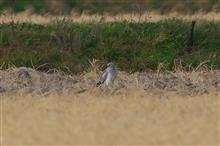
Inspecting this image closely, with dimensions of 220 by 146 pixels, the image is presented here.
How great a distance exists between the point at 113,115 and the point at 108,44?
11.0m

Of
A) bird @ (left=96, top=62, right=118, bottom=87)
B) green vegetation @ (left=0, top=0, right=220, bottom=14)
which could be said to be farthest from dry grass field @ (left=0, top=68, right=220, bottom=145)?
green vegetation @ (left=0, top=0, right=220, bottom=14)

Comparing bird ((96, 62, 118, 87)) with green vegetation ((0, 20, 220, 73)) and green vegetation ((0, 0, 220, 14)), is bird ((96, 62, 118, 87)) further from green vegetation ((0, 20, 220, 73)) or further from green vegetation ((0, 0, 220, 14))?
green vegetation ((0, 0, 220, 14))

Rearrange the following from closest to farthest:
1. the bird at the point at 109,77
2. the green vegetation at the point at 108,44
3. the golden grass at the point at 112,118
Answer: the golden grass at the point at 112,118
the bird at the point at 109,77
the green vegetation at the point at 108,44

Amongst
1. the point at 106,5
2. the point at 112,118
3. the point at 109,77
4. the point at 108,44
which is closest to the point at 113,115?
the point at 112,118

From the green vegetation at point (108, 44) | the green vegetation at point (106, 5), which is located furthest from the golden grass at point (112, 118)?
the green vegetation at point (106, 5)

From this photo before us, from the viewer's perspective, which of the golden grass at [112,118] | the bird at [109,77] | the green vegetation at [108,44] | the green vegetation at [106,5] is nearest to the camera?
the golden grass at [112,118]

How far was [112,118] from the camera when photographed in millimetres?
12695

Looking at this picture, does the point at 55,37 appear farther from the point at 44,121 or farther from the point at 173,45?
the point at 44,121

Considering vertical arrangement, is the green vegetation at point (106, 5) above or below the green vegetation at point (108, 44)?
above

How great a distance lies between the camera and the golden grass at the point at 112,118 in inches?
442

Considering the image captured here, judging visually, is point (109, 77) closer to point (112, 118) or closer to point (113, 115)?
point (113, 115)

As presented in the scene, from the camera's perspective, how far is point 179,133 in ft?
37.7

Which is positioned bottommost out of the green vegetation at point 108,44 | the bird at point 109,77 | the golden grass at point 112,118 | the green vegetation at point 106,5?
the golden grass at point 112,118

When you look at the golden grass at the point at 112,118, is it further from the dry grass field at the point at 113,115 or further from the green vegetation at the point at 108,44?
the green vegetation at the point at 108,44
